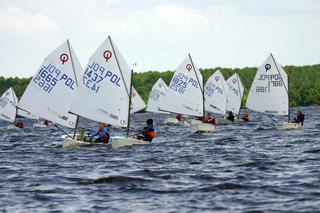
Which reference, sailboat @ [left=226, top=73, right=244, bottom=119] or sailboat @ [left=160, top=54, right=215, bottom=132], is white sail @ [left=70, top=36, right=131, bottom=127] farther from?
sailboat @ [left=226, top=73, right=244, bottom=119]

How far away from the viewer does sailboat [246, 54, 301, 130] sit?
57.9 metres

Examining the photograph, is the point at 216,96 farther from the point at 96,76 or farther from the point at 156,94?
the point at 96,76

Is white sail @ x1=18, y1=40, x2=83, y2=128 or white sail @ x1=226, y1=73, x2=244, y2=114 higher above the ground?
white sail @ x1=226, y1=73, x2=244, y2=114

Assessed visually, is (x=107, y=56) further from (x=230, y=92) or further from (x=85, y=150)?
(x=230, y=92)

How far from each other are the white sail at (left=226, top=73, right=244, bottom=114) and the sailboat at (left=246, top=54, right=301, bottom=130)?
16.4m

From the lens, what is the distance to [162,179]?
22.4m

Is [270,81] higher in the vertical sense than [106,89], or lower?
higher

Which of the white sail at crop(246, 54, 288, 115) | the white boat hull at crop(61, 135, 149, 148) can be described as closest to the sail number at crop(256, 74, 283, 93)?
the white sail at crop(246, 54, 288, 115)

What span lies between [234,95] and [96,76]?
44.1 meters

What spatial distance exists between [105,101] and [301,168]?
14401 millimetres

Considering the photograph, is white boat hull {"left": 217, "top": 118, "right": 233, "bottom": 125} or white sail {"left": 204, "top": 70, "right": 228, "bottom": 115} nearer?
white boat hull {"left": 217, "top": 118, "right": 233, "bottom": 125}

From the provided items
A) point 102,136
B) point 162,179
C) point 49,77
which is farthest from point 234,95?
point 162,179

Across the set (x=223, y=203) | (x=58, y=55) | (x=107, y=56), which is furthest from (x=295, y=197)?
(x=58, y=55)

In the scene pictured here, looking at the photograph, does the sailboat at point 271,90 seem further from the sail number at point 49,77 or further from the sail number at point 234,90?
the sail number at point 49,77
